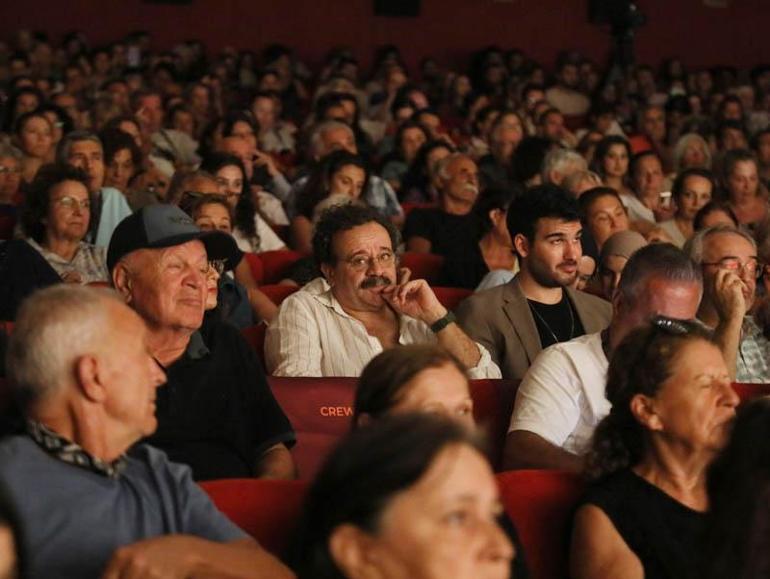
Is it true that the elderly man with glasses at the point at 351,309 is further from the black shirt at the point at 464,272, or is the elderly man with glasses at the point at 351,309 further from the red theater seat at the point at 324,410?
the black shirt at the point at 464,272

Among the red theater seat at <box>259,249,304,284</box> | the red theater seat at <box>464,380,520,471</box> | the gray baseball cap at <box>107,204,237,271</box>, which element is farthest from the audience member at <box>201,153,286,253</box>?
the red theater seat at <box>464,380,520,471</box>

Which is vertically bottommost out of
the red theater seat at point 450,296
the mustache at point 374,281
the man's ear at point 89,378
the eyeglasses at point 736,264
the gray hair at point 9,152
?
the red theater seat at point 450,296

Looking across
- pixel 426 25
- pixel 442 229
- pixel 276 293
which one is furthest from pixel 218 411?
pixel 426 25

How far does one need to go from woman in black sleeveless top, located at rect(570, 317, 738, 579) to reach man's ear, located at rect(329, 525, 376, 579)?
86 cm

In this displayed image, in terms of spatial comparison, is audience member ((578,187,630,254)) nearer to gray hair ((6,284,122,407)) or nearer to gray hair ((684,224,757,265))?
gray hair ((684,224,757,265))

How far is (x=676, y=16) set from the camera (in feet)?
48.8

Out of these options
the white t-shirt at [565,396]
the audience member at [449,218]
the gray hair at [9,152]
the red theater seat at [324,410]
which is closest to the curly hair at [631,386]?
the white t-shirt at [565,396]

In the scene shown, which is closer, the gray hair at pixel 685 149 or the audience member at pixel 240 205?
the audience member at pixel 240 205

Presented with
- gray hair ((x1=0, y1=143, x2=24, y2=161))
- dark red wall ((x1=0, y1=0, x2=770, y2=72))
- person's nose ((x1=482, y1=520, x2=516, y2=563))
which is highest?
dark red wall ((x1=0, y1=0, x2=770, y2=72))

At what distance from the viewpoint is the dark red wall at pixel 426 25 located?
43.4 ft

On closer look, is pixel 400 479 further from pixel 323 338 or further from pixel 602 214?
pixel 602 214

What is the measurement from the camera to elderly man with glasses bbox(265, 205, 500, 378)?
3727mm

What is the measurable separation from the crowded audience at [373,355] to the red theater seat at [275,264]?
15 millimetres

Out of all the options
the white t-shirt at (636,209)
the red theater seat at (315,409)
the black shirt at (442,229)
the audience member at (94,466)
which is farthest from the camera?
the white t-shirt at (636,209)
